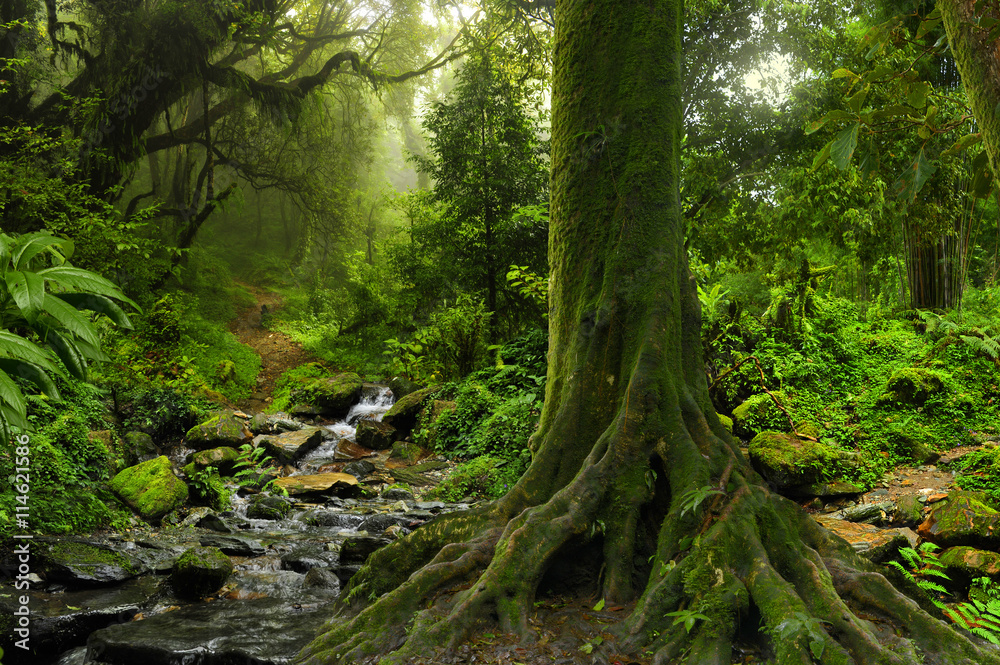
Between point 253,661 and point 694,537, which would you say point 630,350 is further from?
point 253,661

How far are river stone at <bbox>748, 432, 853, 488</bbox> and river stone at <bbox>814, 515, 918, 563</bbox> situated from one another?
63 centimetres

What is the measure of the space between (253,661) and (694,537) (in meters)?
2.66

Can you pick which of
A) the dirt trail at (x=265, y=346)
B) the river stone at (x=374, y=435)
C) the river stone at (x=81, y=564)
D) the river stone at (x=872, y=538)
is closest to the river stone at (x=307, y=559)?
the river stone at (x=81, y=564)

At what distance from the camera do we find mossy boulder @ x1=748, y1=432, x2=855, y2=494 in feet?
19.7

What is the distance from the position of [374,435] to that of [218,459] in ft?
Answer: 9.25

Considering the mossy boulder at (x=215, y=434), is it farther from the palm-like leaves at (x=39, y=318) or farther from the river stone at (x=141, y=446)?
the palm-like leaves at (x=39, y=318)

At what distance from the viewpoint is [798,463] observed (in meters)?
6.03

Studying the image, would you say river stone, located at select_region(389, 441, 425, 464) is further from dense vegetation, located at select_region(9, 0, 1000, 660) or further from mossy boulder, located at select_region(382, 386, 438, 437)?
Answer: mossy boulder, located at select_region(382, 386, 438, 437)

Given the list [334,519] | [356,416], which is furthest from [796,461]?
[356,416]

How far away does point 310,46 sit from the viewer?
1988 centimetres

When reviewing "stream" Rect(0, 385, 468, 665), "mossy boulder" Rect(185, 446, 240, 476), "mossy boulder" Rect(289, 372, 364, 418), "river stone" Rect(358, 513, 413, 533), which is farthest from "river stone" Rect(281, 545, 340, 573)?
"mossy boulder" Rect(289, 372, 364, 418)

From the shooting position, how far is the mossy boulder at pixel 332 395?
1240cm

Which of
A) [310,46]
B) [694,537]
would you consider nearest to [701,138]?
[694,537]

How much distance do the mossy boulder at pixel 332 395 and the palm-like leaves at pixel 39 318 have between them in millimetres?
9453
